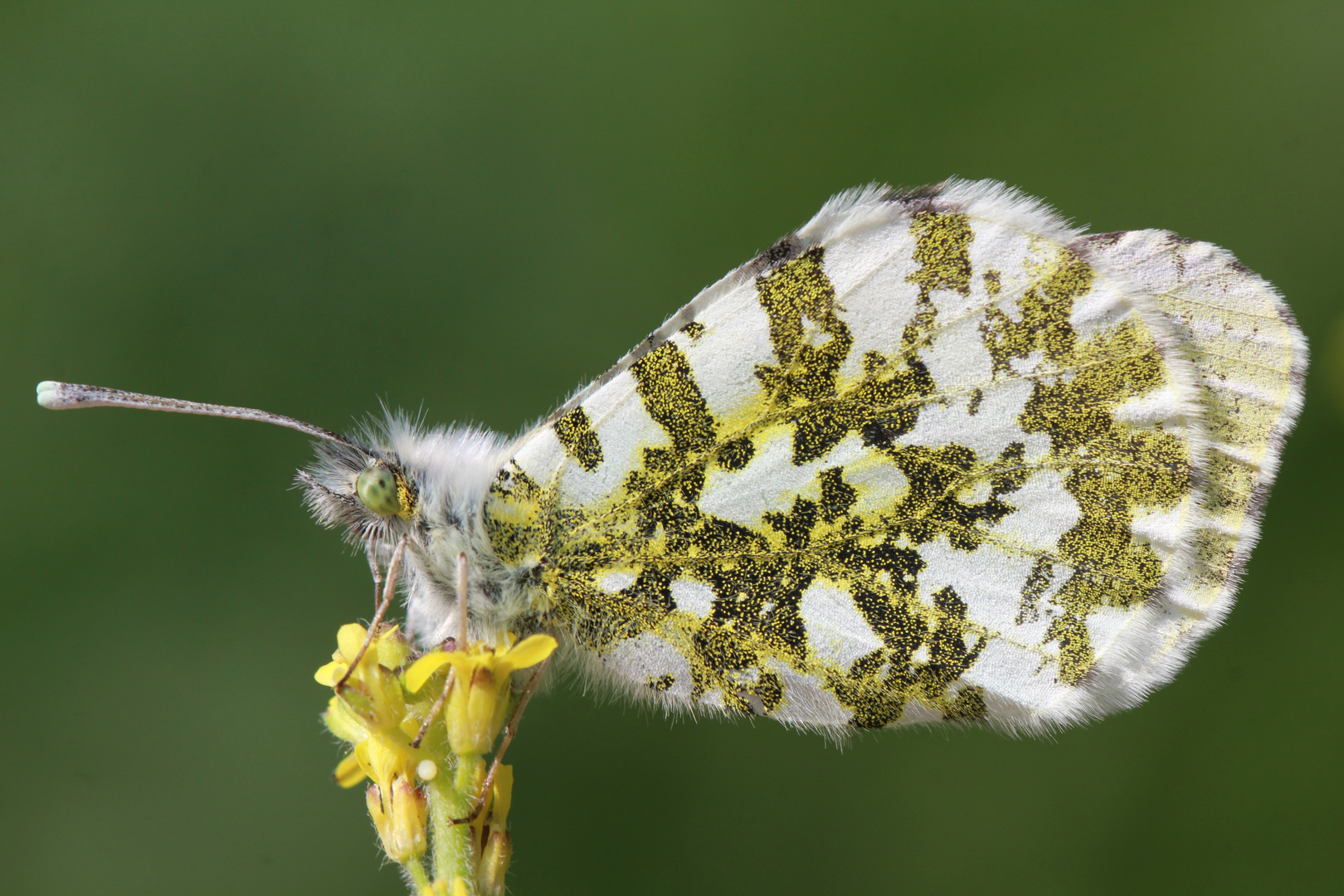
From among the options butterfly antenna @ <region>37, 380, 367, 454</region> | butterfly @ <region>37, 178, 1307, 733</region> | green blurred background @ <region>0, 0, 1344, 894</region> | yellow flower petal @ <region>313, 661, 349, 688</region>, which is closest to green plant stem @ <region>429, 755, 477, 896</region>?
yellow flower petal @ <region>313, 661, 349, 688</region>

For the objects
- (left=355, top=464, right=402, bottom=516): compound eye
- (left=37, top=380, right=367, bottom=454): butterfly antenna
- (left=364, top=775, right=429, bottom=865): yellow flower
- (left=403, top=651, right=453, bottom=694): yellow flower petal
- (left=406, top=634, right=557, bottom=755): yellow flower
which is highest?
(left=37, top=380, right=367, bottom=454): butterfly antenna

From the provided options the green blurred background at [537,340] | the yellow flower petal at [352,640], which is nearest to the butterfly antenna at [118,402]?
the yellow flower petal at [352,640]

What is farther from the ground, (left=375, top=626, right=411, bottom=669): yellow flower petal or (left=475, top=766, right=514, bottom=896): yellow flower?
(left=375, top=626, right=411, bottom=669): yellow flower petal

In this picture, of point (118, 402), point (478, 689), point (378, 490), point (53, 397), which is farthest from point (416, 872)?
point (53, 397)

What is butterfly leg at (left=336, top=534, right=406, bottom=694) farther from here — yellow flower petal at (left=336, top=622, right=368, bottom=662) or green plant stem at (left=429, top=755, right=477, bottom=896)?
green plant stem at (left=429, top=755, right=477, bottom=896)

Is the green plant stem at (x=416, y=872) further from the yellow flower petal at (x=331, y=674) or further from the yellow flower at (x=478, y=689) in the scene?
the yellow flower petal at (x=331, y=674)

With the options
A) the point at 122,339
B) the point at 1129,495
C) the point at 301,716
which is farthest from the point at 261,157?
the point at 1129,495

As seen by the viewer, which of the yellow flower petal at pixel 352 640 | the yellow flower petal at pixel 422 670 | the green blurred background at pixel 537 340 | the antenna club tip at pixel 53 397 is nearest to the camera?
the yellow flower petal at pixel 422 670

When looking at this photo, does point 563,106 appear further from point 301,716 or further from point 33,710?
point 33,710
